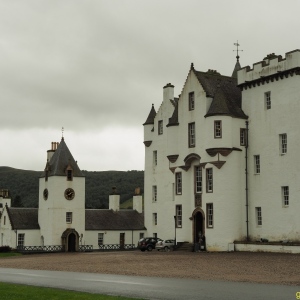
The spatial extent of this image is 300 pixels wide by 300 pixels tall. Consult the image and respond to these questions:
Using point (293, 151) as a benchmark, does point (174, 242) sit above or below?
below

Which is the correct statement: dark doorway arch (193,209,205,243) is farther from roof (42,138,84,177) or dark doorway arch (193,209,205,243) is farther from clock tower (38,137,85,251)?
roof (42,138,84,177)

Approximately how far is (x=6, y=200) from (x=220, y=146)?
51.9 m

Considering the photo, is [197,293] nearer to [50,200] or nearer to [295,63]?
[295,63]

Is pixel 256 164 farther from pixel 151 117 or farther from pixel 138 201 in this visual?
pixel 138 201

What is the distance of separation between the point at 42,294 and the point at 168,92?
4728 cm

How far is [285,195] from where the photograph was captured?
156 ft

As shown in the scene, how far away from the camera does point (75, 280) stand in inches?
939

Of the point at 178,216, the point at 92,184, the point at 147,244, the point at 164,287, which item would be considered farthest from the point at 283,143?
the point at 92,184

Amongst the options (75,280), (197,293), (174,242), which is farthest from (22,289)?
(174,242)

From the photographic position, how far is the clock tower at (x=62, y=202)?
68.1 m

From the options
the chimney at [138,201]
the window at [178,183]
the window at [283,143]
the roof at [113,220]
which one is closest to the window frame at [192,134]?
the window at [178,183]

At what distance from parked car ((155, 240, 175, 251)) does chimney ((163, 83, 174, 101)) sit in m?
16.6

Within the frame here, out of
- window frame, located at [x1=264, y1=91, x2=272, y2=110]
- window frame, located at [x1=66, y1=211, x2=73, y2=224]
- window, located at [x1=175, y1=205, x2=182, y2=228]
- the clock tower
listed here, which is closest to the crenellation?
window frame, located at [x1=264, y1=91, x2=272, y2=110]

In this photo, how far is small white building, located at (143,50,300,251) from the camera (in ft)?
155
